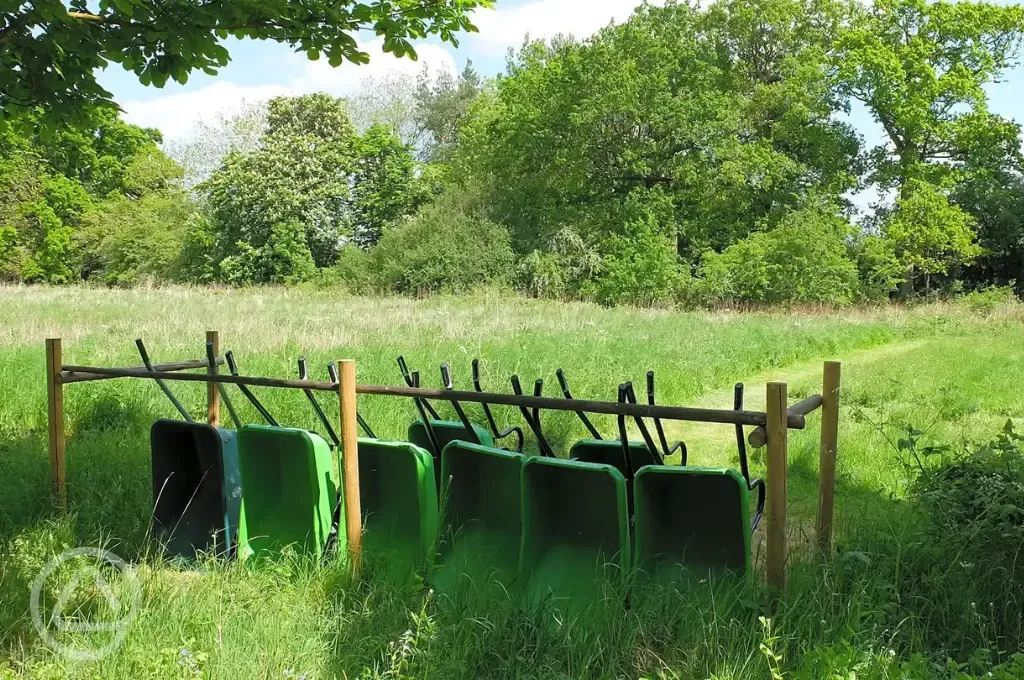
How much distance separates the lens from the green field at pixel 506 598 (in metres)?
3.12

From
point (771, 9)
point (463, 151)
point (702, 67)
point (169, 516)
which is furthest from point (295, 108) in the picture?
point (169, 516)

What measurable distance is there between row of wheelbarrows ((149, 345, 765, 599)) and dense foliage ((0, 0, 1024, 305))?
25.1 meters

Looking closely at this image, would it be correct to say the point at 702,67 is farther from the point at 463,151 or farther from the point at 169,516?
the point at 169,516

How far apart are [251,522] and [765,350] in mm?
11357

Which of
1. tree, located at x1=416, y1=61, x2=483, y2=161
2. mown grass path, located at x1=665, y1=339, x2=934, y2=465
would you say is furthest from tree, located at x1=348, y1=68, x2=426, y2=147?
mown grass path, located at x1=665, y1=339, x2=934, y2=465

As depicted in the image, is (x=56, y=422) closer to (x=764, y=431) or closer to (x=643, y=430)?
(x=643, y=430)

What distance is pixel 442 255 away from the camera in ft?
105

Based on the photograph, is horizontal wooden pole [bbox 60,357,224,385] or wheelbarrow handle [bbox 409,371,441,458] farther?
horizontal wooden pole [bbox 60,357,224,385]

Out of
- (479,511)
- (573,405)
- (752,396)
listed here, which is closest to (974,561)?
(573,405)

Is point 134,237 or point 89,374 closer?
point 89,374

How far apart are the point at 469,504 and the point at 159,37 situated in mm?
3186

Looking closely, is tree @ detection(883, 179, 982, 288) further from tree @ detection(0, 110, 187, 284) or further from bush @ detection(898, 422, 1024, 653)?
tree @ detection(0, 110, 187, 284)

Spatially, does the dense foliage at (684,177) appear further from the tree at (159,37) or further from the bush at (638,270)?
the tree at (159,37)

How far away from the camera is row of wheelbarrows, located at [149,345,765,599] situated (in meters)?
3.57
